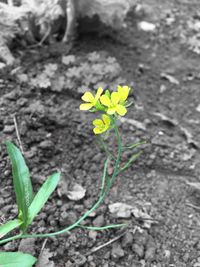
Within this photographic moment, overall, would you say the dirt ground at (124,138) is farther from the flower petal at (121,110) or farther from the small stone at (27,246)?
the flower petal at (121,110)

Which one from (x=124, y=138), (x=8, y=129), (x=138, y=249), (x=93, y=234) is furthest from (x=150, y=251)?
(x=8, y=129)

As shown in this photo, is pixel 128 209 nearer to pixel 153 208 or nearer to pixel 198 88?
pixel 153 208

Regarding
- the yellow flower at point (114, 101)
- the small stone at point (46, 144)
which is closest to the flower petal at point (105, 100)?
the yellow flower at point (114, 101)

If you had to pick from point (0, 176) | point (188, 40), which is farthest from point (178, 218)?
point (188, 40)

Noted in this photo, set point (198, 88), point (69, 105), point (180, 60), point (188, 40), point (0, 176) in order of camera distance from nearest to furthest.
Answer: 1. point (0, 176)
2. point (69, 105)
3. point (198, 88)
4. point (180, 60)
5. point (188, 40)

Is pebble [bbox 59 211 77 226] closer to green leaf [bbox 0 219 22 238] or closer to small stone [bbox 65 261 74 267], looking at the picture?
small stone [bbox 65 261 74 267]

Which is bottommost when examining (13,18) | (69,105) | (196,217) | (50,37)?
(196,217)

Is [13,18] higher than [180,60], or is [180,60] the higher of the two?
[13,18]

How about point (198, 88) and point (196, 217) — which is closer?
point (196, 217)
